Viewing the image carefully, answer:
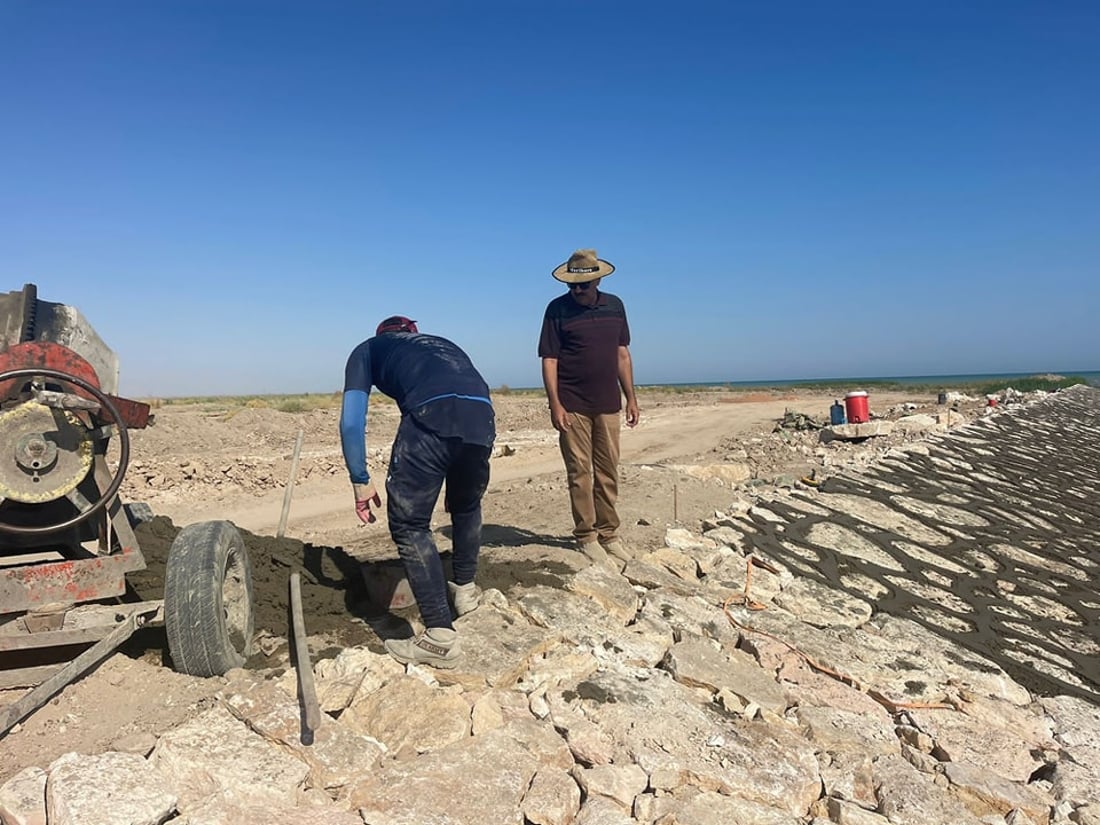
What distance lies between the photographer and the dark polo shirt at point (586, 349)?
509 cm

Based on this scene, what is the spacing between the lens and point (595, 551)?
17.1 ft

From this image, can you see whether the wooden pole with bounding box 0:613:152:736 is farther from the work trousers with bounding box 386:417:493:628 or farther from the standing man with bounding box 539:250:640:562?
the standing man with bounding box 539:250:640:562

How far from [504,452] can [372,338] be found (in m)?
10.4

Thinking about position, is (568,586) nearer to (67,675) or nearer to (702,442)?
(67,675)

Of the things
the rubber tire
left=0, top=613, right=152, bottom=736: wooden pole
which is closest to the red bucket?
the rubber tire

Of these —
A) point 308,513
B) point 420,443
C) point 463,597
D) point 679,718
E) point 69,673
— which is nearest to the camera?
point 69,673

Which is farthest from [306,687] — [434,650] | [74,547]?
[74,547]

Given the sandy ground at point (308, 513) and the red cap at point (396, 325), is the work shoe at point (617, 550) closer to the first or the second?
the sandy ground at point (308, 513)

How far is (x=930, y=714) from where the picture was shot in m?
3.90

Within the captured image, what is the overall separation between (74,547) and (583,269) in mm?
3541

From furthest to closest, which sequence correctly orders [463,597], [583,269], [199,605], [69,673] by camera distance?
[583,269] → [463,597] → [199,605] → [69,673]

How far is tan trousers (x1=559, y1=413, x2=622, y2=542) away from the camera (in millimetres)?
5168

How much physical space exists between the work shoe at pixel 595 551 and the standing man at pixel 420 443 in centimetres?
184

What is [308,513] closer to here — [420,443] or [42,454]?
[42,454]
